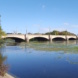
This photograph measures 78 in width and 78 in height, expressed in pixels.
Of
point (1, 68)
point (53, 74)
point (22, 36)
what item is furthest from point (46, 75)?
point (22, 36)

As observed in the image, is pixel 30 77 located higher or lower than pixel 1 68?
lower

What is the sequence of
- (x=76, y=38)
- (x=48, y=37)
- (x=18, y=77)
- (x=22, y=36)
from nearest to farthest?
(x=18, y=77) → (x=22, y=36) → (x=48, y=37) → (x=76, y=38)

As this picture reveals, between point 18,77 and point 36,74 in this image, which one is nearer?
point 18,77

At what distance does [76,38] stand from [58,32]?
31.0m

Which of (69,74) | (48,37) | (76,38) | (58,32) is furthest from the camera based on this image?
(58,32)

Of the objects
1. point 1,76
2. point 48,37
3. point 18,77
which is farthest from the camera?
point 48,37

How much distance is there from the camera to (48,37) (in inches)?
4375

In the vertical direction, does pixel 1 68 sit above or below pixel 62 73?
above

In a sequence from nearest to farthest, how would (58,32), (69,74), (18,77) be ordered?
(18,77) → (69,74) → (58,32)

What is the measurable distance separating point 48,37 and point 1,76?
9613 centimetres

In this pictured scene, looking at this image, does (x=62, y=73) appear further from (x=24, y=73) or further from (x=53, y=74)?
(x=24, y=73)

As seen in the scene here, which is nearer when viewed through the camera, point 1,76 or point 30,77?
point 1,76

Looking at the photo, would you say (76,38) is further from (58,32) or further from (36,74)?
(36,74)

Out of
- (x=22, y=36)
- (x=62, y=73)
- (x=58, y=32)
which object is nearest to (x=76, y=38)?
(x=58, y=32)
